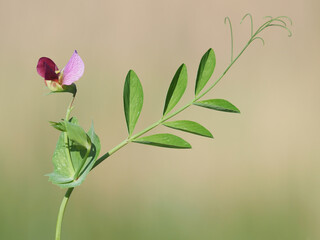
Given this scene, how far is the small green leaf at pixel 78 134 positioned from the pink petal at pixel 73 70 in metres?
0.02

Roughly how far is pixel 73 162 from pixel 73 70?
0.04m

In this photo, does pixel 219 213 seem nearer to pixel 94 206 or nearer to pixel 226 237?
pixel 226 237

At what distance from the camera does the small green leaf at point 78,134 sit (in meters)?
0.16

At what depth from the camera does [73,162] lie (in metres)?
0.19

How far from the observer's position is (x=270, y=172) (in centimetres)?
82

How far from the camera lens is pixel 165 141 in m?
0.17

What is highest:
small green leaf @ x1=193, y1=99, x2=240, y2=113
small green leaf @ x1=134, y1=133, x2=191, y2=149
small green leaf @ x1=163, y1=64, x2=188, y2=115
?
small green leaf @ x1=163, y1=64, x2=188, y2=115

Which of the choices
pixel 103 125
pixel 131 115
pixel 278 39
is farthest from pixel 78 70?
pixel 278 39

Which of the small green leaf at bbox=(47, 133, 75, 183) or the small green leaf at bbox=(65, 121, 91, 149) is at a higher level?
the small green leaf at bbox=(65, 121, 91, 149)

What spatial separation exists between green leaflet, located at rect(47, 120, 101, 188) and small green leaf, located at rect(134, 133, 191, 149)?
16mm

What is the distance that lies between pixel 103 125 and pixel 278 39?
1.12 feet

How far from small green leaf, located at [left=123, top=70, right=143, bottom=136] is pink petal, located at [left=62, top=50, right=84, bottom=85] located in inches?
0.9

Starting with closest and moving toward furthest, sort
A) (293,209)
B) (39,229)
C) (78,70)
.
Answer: (78,70) < (39,229) < (293,209)

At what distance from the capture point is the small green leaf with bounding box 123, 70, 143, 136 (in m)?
0.19
